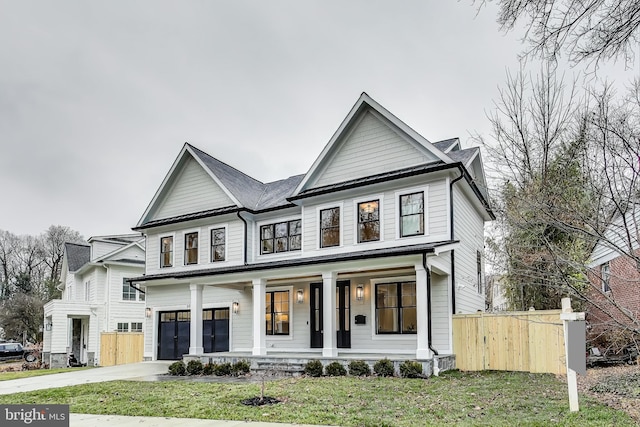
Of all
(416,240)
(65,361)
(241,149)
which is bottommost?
(65,361)

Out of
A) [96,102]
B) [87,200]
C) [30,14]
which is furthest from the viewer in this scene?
[87,200]

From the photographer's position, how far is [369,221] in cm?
1527

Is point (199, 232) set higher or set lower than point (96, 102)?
lower

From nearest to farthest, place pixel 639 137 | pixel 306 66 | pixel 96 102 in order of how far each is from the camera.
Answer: pixel 639 137 < pixel 306 66 < pixel 96 102

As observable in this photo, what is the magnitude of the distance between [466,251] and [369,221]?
3.69 meters

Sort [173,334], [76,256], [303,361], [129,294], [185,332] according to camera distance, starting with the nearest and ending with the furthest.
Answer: [303,361], [185,332], [173,334], [129,294], [76,256]

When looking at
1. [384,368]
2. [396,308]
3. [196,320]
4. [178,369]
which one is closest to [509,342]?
[396,308]

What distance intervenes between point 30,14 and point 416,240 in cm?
1252

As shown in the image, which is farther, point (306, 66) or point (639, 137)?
point (306, 66)

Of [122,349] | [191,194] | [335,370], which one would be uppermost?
[191,194]

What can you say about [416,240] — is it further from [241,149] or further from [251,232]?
[241,149]

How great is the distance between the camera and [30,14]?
44.1 feet

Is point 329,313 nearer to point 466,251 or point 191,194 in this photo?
point 466,251

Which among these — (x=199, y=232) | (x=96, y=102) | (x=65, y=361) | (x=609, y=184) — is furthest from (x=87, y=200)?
(x=609, y=184)
